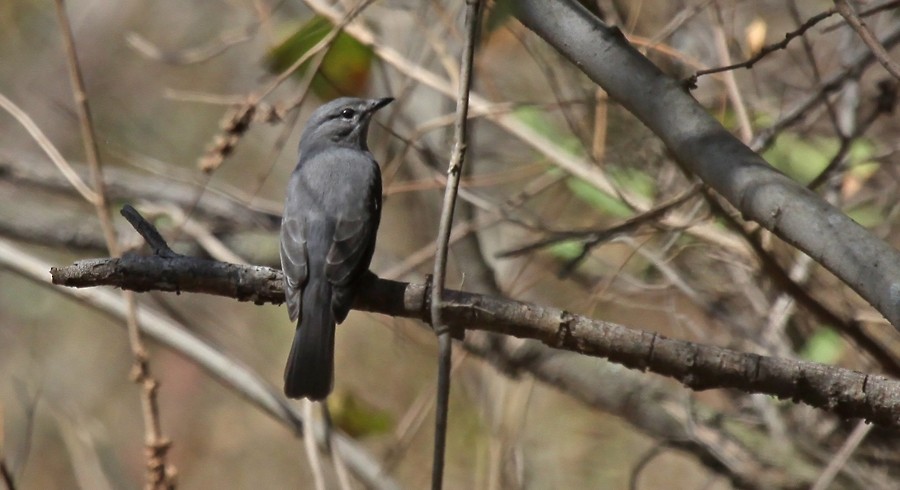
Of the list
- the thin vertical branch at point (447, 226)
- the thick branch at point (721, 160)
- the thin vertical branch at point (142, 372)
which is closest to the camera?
the thin vertical branch at point (447, 226)

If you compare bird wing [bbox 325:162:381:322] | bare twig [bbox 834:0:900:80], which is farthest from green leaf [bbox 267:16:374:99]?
bare twig [bbox 834:0:900:80]

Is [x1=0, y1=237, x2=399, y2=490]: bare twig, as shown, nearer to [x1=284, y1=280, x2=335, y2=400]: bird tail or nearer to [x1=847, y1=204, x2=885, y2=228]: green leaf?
[x1=284, y1=280, x2=335, y2=400]: bird tail

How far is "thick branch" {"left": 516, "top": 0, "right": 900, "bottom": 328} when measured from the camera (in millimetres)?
2312

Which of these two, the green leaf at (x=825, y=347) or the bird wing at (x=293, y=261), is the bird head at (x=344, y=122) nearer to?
the bird wing at (x=293, y=261)

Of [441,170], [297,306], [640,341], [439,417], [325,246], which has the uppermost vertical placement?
[441,170]

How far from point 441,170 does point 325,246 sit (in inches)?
51.2

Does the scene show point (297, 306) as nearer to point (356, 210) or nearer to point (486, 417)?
point (356, 210)

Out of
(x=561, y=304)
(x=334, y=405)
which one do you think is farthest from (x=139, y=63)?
(x=334, y=405)

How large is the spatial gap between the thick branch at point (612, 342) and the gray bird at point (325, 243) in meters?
0.56

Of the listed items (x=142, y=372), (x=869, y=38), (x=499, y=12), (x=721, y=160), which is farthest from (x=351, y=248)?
(x=869, y=38)

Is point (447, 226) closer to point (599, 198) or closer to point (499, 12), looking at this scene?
point (499, 12)

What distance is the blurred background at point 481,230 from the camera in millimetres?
4461

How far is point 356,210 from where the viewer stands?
4336mm

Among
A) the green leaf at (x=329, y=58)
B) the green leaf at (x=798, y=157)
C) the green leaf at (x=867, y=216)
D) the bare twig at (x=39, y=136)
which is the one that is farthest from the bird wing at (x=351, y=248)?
the green leaf at (x=867, y=216)
